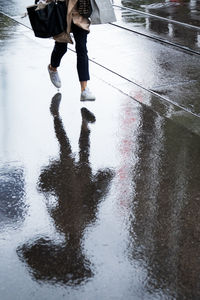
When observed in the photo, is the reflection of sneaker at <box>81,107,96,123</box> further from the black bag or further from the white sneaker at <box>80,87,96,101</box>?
the black bag

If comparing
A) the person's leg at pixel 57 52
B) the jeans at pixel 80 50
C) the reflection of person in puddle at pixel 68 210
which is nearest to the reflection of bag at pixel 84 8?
the jeans at pixel 80 50

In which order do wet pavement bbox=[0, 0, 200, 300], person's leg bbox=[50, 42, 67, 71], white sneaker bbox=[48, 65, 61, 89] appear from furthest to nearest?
white sneaker bbox=[48, 65, 61, 89] < person's leg bbox=[50, 42, 67, 71] < wet pavement bbox=[0, 0, 200, 300]

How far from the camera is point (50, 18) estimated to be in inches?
236

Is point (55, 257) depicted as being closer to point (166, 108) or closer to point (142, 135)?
point (142, 135)

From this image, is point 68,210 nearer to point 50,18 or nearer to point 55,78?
point 50,18

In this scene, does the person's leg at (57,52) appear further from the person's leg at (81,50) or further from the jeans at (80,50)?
the person's leg at (81,50)

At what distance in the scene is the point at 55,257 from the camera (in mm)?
3551

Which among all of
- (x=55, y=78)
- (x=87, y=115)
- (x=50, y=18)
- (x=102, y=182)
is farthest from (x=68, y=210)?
(x=55, y=78)

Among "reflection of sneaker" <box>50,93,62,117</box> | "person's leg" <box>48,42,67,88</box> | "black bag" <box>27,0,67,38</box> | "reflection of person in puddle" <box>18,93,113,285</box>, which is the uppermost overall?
"black bag" <box>27,0,67,38</box>

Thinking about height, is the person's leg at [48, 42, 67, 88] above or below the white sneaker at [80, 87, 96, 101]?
above

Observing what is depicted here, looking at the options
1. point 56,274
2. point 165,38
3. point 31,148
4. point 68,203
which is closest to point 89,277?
point 56,274

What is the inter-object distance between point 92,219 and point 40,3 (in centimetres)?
299

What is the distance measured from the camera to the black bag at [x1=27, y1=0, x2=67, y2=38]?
5.98 metres

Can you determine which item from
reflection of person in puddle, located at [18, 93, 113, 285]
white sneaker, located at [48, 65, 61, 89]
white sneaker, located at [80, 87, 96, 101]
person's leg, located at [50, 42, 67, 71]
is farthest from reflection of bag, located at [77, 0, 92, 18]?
reflection of person in puddle, located at [18, 93, 113, 285]
